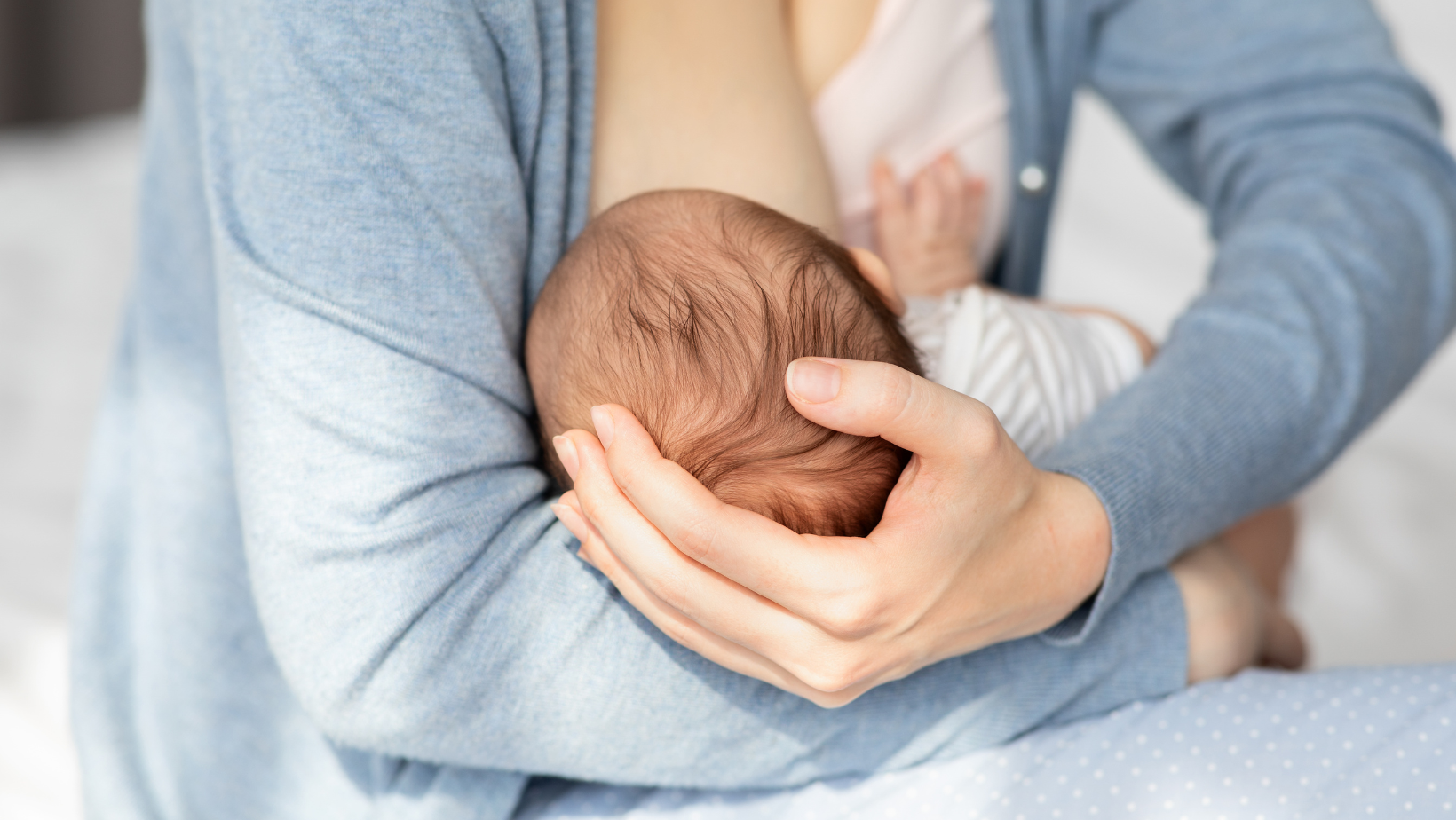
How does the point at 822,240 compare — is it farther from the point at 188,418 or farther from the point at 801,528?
the point at 188,418

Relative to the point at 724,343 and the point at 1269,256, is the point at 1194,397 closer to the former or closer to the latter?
the point at 1269,256

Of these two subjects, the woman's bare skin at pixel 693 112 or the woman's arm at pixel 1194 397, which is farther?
the woman's bare skin at pixel 693 112

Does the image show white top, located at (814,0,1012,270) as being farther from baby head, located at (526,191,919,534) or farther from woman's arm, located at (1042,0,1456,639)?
baby head, located at (526,191,919,534)

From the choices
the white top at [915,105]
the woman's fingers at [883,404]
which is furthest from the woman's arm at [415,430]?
the white top at [915,105]

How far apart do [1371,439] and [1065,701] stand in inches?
42.2

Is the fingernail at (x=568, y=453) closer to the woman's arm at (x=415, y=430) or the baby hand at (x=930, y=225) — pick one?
the woman's arm at (x=415, y=430)

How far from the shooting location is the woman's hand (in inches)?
21.2

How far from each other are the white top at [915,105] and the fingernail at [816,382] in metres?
0.47

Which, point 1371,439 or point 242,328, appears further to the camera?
point 1371,439

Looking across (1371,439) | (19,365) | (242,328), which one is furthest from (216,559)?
(1371,439)

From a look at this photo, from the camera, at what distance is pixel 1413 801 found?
0.65 metres

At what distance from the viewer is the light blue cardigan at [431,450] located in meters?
0.63

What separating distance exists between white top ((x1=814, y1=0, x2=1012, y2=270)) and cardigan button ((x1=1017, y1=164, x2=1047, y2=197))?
16 mm

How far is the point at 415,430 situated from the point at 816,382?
0.82 ft
